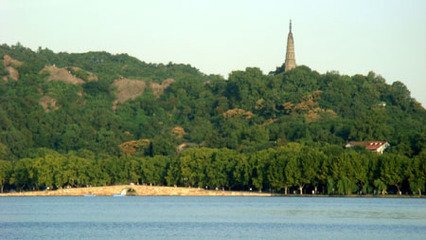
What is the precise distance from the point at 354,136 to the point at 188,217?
77.8 meters

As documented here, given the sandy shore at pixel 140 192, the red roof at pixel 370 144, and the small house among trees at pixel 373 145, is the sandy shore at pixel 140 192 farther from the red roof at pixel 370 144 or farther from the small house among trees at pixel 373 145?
the red roof at pixel 370 144

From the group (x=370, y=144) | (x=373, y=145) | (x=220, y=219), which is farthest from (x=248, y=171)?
(x=220, y=219)

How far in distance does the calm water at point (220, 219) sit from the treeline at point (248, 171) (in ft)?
11.7

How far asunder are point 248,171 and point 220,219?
4613 cm

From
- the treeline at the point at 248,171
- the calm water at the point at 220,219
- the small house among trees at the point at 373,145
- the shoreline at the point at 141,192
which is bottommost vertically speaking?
the calm water at the point at 220,219

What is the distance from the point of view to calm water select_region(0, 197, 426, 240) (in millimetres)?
84188

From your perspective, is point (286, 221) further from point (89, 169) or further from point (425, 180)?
point (89, 169)

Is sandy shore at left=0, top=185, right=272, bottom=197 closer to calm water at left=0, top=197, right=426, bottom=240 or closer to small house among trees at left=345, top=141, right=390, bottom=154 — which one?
Answer: calm water at left=0, top=197, right=426, bottom=240

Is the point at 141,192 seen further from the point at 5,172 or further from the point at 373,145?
the point at 373,145

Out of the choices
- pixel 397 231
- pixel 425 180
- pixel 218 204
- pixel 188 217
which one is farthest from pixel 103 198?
Result: pixel 397 231

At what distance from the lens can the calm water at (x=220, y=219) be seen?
84188 millimetres

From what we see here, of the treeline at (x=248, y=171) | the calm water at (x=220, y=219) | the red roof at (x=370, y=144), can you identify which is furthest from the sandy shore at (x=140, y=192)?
the red roof at (x=370, y=144)

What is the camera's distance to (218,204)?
12719cm

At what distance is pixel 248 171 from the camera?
146 metres
